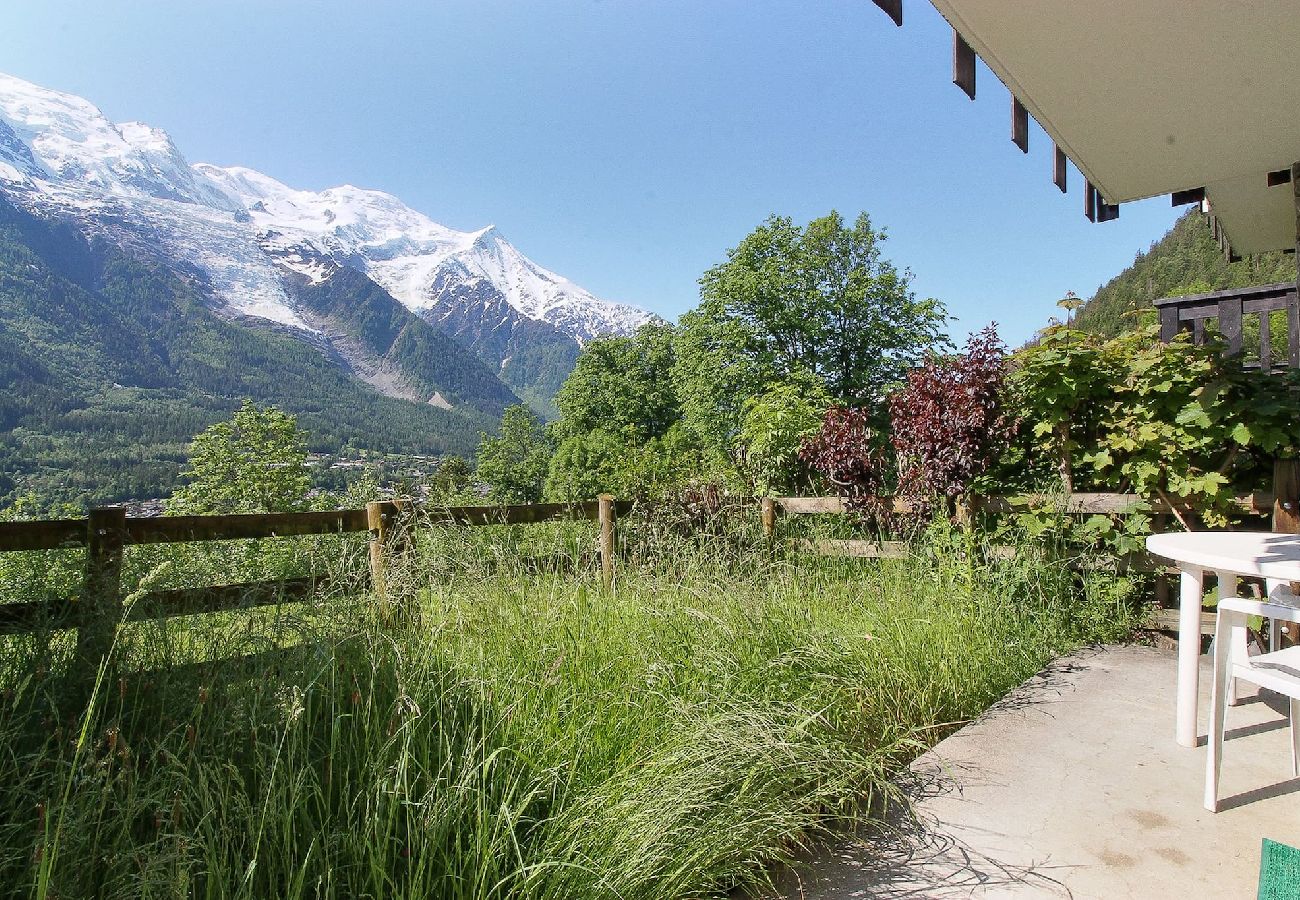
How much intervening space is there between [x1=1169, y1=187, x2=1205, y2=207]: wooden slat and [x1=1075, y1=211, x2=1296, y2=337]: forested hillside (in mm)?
32182

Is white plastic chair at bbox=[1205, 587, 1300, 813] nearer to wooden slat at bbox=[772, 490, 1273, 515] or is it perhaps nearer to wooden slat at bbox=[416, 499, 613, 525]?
wooden slat at bbox=[772, 490, 1273, 515]

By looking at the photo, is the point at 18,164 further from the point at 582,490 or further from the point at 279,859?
the point at 279,859

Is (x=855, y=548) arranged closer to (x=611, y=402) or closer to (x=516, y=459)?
(x=611, y=402)

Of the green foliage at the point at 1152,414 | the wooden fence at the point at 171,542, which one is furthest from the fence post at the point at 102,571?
the green foliage at the point at 1152,414

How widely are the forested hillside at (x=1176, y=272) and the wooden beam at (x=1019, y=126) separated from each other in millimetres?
34307

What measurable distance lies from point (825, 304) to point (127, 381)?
151m

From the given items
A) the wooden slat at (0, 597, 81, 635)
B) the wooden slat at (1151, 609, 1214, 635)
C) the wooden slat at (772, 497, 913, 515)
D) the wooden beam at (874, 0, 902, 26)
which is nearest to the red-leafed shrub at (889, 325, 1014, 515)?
the wooden slat at (772, 497, 913, 515)

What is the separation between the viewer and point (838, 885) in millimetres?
1599

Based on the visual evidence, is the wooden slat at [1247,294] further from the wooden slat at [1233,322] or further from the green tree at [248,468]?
the green tree at [248,468]

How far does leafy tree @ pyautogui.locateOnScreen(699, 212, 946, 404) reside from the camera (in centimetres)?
2350

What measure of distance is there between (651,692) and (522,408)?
167 ft

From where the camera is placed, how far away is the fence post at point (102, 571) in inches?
93.9

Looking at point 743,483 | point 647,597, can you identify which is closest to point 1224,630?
point 647,597

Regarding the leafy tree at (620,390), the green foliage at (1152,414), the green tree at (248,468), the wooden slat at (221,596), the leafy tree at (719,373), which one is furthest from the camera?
the leafy tree at (620,390)
